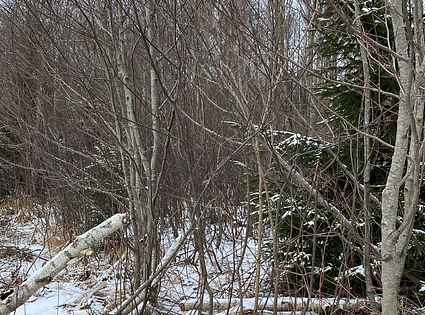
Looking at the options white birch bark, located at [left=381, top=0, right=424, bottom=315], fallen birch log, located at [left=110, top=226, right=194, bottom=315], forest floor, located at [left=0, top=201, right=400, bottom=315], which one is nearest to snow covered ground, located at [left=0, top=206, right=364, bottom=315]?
forest floor, located at [left=0, top=201, right=400, bottom=315]

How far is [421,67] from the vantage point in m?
1.99

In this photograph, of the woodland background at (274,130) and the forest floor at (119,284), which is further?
the forest floor at (119,284)

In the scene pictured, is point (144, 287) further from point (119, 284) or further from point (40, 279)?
point (119, 284)

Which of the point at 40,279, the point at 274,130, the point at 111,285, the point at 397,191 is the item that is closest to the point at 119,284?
the point at 111,285

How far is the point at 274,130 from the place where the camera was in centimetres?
399

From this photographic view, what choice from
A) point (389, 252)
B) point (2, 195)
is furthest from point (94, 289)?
point (2, 195)

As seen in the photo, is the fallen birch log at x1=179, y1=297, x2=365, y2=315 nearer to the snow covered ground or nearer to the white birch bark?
the snow covered ground

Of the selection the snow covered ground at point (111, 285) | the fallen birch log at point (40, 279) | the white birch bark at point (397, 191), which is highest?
the white birch bark at point (397, 191)

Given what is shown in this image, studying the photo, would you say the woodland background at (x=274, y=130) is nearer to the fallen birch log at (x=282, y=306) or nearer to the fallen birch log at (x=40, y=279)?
the fallen birch log at (x=282, y=306)

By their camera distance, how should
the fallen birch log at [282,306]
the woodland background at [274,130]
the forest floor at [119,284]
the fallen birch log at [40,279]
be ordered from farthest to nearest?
the forest floor at [119,284]
the fallen birch log at [282,306]
the fallen birch log at [40,279]
the woodland background at [274,130]

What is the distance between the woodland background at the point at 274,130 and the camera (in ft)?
7.28

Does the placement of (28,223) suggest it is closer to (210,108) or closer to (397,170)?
(210,108)

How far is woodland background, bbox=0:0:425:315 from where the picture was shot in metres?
2.22

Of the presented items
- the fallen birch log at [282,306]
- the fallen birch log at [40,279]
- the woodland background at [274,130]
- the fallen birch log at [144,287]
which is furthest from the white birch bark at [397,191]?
the fallen birch log at [40,279]
